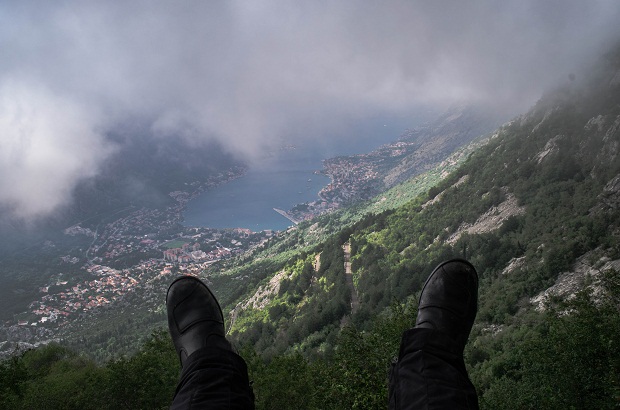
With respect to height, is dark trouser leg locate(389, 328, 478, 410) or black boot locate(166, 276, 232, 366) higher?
black boot locate(166, 276, 232, 366)

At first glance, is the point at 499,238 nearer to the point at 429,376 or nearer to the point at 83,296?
the point at 429,376

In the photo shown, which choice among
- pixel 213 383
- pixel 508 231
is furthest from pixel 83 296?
pixel 213 383

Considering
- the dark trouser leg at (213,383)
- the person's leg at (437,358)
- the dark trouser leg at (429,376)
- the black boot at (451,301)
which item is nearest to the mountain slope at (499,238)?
the black boot at (451,301)

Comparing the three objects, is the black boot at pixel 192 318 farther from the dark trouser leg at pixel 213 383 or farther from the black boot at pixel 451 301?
the black boot at pixel 451 301

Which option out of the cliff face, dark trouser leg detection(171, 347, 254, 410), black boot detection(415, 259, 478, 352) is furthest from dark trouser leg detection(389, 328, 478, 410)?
the cliff face

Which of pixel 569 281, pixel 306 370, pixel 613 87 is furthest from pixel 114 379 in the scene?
pixel 613 87

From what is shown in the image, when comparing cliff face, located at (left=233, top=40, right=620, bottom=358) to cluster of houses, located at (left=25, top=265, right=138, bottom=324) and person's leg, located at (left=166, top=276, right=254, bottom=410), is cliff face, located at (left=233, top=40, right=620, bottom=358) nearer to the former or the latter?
person's leg, located at (left=166, top=276, right=254, bottom=410)

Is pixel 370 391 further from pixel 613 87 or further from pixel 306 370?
pixel 613 87
